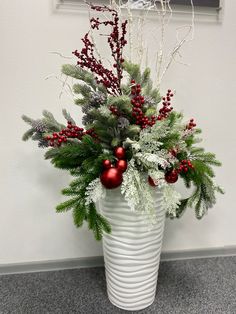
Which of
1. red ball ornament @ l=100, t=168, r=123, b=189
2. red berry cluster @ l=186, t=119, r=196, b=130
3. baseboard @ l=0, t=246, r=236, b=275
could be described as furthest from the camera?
baseboard @ l=0, t=246, r=236, b=275

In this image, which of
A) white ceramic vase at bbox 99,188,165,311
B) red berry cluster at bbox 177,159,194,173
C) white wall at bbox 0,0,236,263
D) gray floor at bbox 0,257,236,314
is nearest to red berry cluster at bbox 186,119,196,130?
red berry cluster at bbox 177,159,194,173

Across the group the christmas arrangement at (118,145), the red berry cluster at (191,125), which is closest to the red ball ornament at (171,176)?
the christmas arrangement at (118,145)

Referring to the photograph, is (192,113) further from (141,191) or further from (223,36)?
(141,191)

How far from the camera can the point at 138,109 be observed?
942mm

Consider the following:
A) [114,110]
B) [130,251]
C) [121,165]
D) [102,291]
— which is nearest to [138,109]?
[114,110]

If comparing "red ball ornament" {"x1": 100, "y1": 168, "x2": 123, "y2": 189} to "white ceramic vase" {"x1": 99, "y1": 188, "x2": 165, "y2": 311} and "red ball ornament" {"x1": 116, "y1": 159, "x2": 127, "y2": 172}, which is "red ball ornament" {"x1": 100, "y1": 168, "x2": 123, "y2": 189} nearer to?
"red ball ornament" {"x1": 116, "y1": 159, "x2": 127, "y2": 172}

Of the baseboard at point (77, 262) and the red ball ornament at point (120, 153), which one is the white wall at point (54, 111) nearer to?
the baseboard at point (77, 262)

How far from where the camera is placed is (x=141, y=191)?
3.14ft

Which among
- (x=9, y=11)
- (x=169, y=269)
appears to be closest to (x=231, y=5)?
(x=9, y=11)

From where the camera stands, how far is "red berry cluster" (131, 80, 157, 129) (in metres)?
0.93

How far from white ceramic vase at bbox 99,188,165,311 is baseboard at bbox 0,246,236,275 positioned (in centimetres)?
29

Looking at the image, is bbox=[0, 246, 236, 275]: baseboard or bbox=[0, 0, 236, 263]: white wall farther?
bbox=[0, 246, 236, 275]: baseboard

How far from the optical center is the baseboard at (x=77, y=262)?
1429 mm

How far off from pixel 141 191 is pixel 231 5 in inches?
37.4
